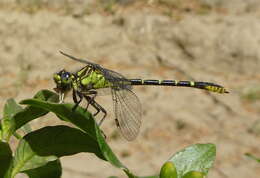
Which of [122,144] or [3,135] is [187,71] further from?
[3,135]

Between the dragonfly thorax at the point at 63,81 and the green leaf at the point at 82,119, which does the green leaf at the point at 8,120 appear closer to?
the green leaf at the point at 82,119

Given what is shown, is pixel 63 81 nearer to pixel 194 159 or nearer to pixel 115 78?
pixel 115 78

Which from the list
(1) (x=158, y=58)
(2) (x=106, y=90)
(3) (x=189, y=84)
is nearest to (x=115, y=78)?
(2) (x=106, y=90)

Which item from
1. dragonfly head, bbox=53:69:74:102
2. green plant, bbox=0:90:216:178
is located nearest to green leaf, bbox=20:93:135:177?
green plant, bbox=0:90:216:178

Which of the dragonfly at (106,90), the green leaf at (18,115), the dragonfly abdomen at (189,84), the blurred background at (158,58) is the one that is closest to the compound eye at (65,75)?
the dragonfly at (106,90)

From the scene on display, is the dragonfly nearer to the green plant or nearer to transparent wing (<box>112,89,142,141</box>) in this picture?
transparent wing (<box>112,89,142,141</box>)
